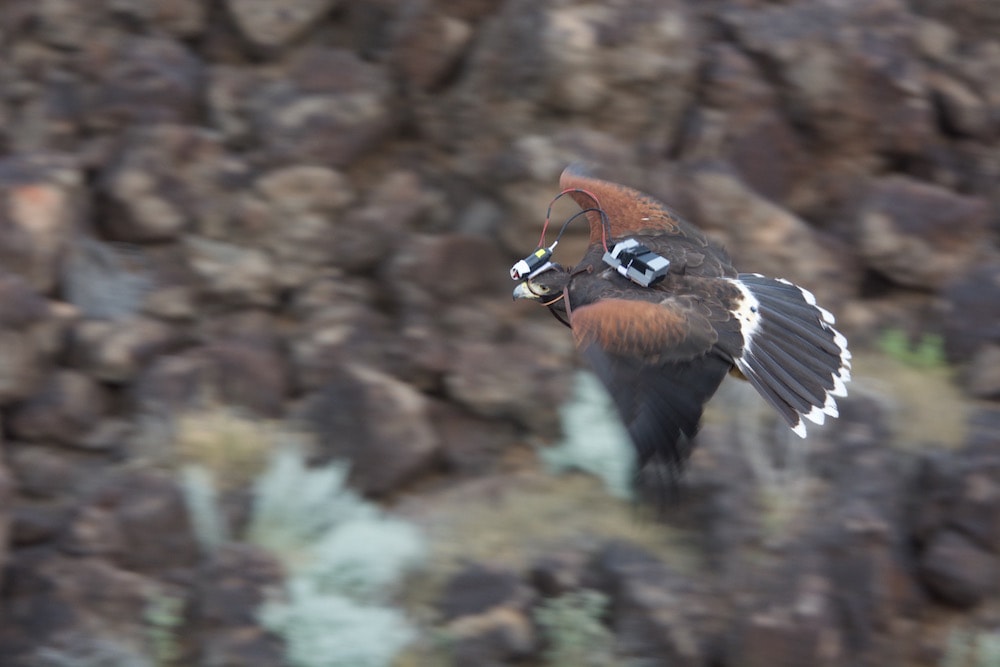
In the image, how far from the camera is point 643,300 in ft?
16.9

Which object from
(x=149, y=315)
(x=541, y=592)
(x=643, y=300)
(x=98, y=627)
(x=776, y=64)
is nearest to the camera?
(x=643, y=300)

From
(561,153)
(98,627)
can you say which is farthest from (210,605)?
(561,153)

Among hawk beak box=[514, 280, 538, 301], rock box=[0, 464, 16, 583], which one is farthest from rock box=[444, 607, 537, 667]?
rock box=[0, 464, 16, 583]

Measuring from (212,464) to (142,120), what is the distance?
2.21m

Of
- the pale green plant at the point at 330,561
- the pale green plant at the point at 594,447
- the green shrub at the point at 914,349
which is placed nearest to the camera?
the pale green plant at the point at 330,561

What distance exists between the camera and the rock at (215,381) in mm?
6938

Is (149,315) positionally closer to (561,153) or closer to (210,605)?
(210,605)

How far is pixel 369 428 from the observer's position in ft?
23.3

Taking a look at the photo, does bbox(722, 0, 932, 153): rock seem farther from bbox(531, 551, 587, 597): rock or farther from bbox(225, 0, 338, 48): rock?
bbox(531, 551, 587, 597): rock

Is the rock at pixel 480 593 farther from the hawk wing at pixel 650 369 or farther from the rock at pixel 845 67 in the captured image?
the rock at pixel 845 67

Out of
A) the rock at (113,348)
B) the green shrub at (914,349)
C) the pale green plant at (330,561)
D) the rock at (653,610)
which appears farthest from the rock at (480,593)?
the green shrub at (914,349)

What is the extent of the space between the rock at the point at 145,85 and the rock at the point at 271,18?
410 millimetres

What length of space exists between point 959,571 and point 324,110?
4.62 meters

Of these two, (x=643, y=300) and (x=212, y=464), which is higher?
(x=643, y=300)
